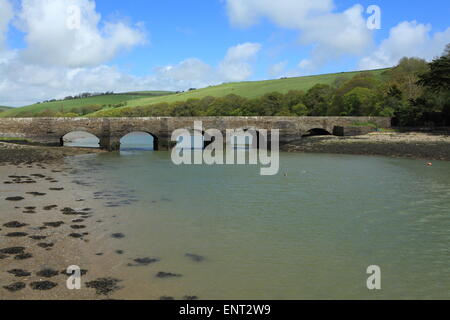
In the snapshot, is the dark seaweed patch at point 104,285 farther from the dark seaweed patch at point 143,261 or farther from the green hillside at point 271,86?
the green hillside at point 271,86

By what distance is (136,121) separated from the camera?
4872cm

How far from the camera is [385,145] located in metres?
42.7

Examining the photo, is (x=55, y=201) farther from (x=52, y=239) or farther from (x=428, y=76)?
(x=428, y=76)

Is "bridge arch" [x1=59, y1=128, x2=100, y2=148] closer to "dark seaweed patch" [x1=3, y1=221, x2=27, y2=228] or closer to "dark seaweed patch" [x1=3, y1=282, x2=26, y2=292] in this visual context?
"dark seaweed patch" [x1=3, y1=221, x2=27, y2=228]

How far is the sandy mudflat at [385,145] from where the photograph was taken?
38.3 meters

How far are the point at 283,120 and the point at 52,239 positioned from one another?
4349 cm

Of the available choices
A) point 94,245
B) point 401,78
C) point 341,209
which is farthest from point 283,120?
point 94,245

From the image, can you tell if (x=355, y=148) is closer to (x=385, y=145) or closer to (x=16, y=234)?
(x=385, y=145)

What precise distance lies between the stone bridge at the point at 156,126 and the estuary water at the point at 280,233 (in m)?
22.6

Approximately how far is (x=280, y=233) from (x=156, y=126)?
38.1m

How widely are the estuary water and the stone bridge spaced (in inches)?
890
